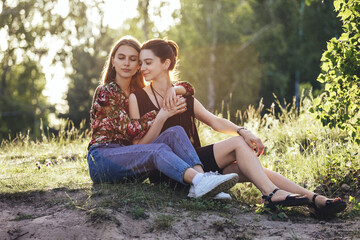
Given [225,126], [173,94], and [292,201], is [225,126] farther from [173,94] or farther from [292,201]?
[292,201]

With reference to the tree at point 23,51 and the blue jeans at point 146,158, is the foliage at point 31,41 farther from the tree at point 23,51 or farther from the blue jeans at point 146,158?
the blue jeans at point 146,158

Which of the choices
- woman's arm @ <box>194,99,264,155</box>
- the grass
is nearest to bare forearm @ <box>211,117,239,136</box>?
woman's arm @ <box>194,99,264,155</box>

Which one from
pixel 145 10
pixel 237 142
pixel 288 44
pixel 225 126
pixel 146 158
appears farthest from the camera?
pixel 288 44

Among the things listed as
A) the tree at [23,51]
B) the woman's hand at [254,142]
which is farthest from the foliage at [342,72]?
the tree at [23,51]

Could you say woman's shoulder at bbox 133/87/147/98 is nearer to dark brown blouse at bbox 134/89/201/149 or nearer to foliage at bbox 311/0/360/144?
dark brown blouse at bbox 134/89/201/149

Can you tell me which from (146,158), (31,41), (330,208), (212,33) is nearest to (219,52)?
(212,33)

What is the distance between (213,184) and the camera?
344 cm

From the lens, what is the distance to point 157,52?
422cm

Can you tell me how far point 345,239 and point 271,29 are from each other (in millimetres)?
23053

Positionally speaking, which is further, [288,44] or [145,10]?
[288,44]

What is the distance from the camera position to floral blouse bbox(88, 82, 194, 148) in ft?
13.3

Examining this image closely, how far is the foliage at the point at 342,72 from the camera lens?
12.5 ft

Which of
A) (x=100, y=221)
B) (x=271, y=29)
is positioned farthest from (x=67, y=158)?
(x=271, y=29)

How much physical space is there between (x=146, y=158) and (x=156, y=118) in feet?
1.52
